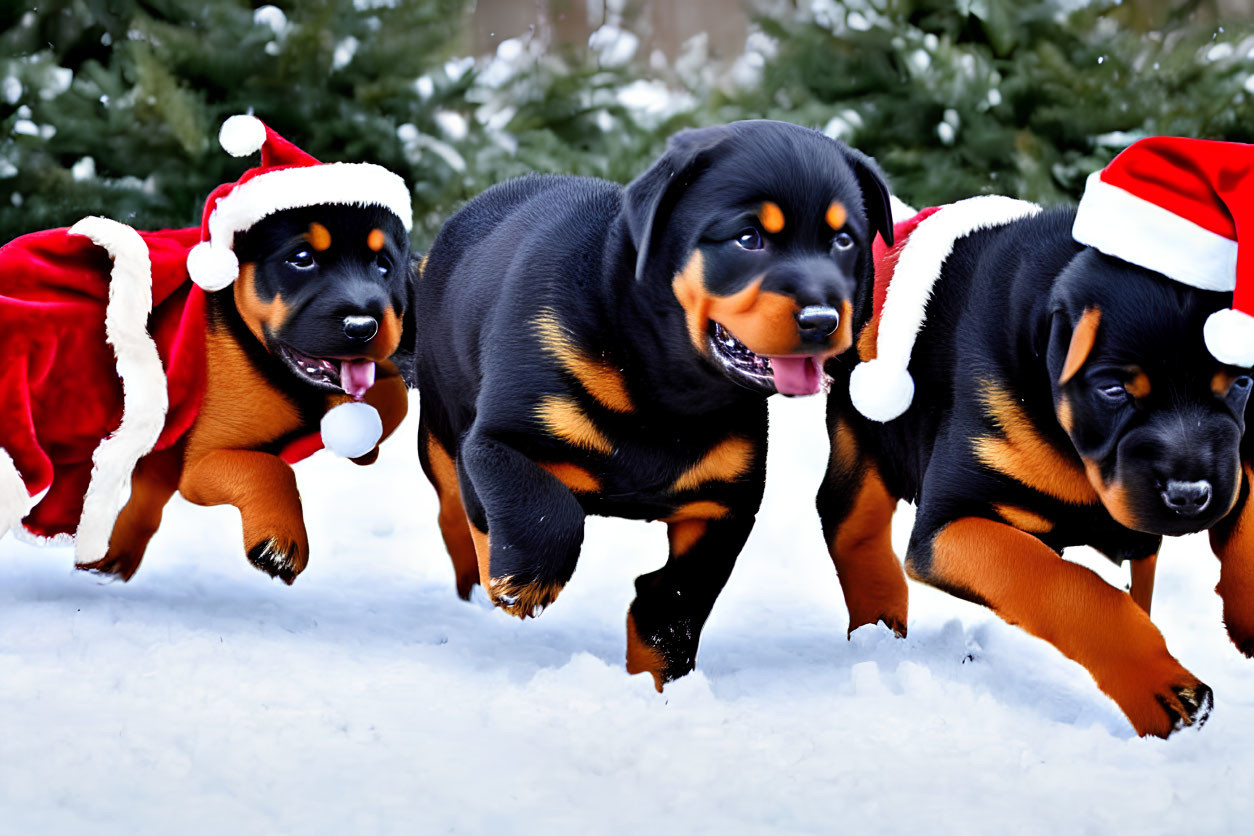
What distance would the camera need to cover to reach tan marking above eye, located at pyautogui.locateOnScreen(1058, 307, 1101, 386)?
2.46 m

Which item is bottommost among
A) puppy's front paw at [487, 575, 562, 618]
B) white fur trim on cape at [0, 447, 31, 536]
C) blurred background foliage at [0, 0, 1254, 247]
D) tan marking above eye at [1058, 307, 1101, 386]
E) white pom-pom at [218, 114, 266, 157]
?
blurred background foliage at [0, 0, 1254, 247]

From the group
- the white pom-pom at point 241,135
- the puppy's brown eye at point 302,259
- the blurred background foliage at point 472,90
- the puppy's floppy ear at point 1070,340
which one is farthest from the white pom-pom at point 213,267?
the blurred background foliage at point 472,90

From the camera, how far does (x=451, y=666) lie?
2.92 m

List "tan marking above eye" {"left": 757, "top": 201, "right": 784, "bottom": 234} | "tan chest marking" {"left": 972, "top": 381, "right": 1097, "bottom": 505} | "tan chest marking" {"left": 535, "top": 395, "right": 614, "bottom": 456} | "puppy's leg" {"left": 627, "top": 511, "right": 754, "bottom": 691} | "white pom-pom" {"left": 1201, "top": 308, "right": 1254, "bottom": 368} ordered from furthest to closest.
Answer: "puppy's leg" {"left": 627, "top": 511, "right": 754, "bottom": 691} < "tan chest marking" {"left": 535, "top": 395, "right": 614, "bottom": 456} < "tan chest marking" {"left": 972, "top": 381, "right": 1097, "bottom": 505} < "tan marking above eye" {"left": 757, "top": 201, "right": 784, "bottom": 234} < "white pom-pom" {"left": 1201, "top": 308, "right": 1254, "bottom": 368}

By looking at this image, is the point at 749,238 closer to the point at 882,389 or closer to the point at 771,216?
the point at 771,216

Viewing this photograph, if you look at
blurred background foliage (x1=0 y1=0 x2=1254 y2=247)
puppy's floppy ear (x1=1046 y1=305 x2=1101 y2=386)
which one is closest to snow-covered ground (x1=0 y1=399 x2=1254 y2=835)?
puppy's floppy ear (x1=1046 y1=305 x2=1101 y2=386)

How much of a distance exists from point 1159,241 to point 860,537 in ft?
3.56

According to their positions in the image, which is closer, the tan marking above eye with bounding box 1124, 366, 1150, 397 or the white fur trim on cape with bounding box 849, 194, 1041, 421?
the tan marking above eye with bounding box 1124, 366, 1150, 397

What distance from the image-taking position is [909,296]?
296cm

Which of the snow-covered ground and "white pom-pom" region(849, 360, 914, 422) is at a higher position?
"white pom-pom" region(849, 360, 914, 422)

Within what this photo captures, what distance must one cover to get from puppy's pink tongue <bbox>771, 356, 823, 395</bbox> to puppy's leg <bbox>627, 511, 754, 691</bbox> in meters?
0.53

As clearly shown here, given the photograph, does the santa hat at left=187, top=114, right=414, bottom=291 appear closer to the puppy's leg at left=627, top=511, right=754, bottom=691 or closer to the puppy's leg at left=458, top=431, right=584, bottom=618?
the puppy's leg at left=458, top=431, right=584, bottom=618

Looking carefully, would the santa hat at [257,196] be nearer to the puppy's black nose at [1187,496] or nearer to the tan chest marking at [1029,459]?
the tan chest marking at [1029,459]

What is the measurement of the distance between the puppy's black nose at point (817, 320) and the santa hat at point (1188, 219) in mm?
573
